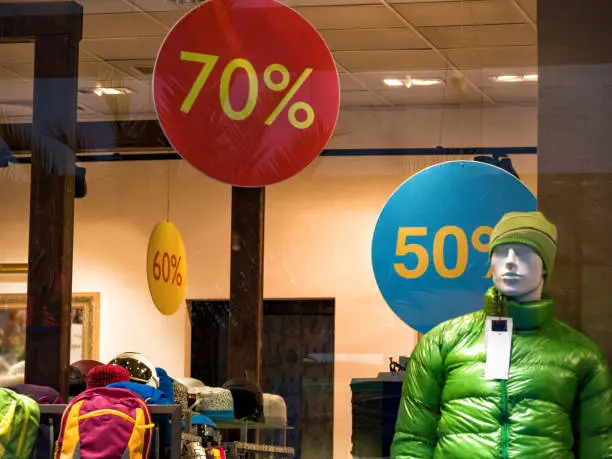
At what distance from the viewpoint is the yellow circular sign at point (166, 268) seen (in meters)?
5.61

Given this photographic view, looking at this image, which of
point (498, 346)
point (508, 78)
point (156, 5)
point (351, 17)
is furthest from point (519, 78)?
point (156, 5)

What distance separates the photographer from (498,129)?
524 centimetres

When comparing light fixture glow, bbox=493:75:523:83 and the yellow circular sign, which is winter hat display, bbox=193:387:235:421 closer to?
the yellow circular sign

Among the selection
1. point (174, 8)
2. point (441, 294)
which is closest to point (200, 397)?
point (441, 294)

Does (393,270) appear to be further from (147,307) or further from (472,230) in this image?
(147,307)

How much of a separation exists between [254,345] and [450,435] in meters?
1.24

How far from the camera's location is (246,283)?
217 inches

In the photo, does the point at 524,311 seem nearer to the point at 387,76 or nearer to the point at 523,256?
the point at 523,256

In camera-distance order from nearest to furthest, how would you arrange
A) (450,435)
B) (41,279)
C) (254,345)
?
(450,435), (254,345), (41,279)

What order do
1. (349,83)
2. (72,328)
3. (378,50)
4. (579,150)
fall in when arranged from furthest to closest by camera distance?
(72,328), (378,50), (349,83), (579,150)

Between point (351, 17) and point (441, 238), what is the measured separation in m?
1.05

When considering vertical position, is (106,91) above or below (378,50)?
below

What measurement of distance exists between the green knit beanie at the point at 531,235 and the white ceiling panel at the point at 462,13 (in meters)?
0.98

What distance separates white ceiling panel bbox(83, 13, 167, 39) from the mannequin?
1864 mm
